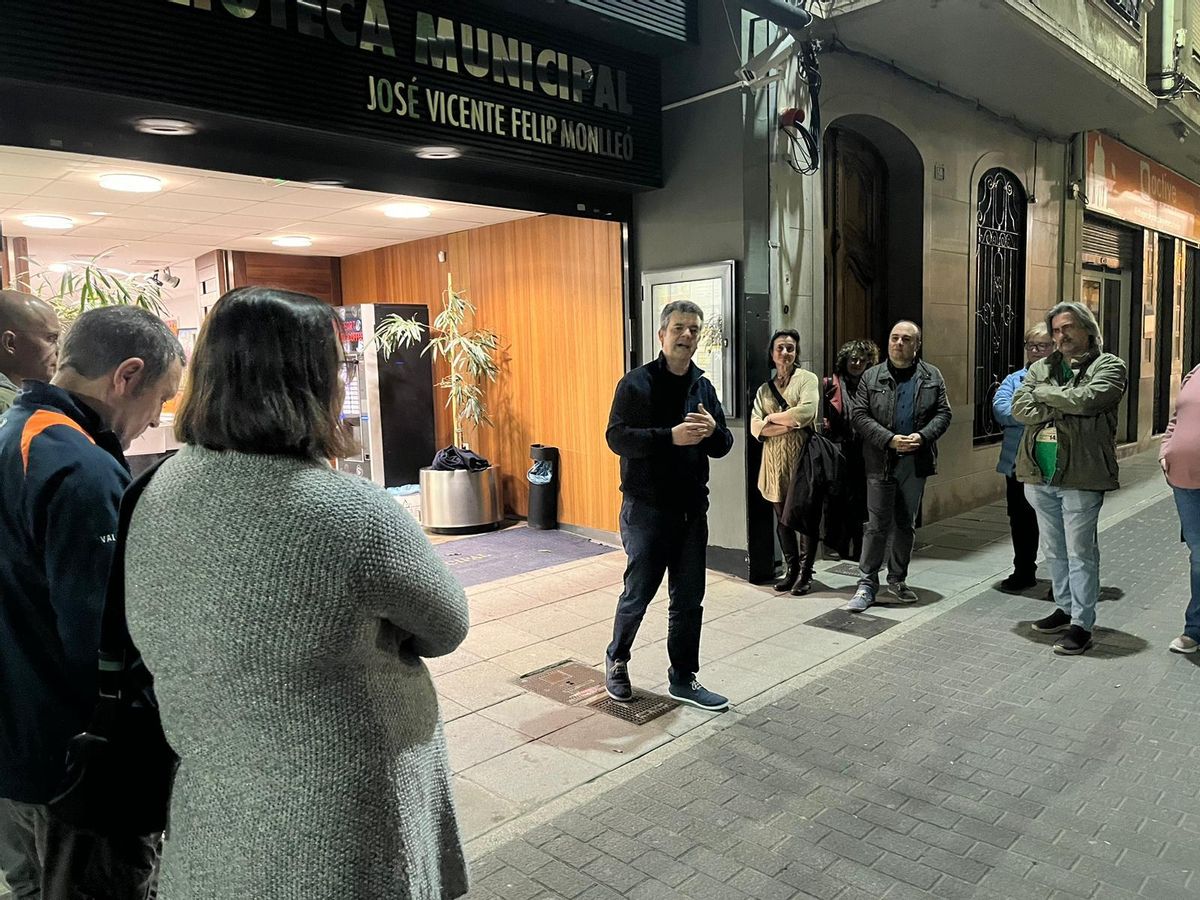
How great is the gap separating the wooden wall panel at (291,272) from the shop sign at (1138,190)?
955 cm

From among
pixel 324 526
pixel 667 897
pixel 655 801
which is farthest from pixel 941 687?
pixel 324 526

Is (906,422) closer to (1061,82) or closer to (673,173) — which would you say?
(673,173)

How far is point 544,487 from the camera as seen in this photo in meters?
8.34

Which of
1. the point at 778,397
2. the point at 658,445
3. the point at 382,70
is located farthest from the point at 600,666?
the point at 382,70

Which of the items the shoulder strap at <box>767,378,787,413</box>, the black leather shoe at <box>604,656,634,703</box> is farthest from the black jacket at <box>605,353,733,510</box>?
the shoulder strap at <box>767,378,787,413</box>

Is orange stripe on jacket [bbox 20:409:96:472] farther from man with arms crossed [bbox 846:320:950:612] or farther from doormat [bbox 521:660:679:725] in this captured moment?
man with arms crossed [bbox 846:320:950:612]

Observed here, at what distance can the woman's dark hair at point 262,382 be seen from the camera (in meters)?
1.43

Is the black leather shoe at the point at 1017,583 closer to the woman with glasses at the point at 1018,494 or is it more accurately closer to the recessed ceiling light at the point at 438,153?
the woman with glasses at the point at 1018,494

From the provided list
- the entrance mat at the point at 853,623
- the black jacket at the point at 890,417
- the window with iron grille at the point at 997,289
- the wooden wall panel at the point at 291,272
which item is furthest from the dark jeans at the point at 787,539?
the wooden wall panel at the point at 291,272

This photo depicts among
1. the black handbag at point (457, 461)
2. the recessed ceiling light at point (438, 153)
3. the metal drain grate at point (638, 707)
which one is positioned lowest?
the metal drain grate at point (638, 707)

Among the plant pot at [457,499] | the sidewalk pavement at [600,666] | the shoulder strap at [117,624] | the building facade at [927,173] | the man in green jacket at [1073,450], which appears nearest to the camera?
the shoulder strap at [117,624]

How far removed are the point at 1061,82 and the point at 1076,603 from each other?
5.46 m

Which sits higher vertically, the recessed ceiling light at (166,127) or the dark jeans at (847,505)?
the recessed ceiling light at (166,127)

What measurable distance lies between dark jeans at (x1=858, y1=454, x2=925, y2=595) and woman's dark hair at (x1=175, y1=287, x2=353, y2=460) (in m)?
4.83
